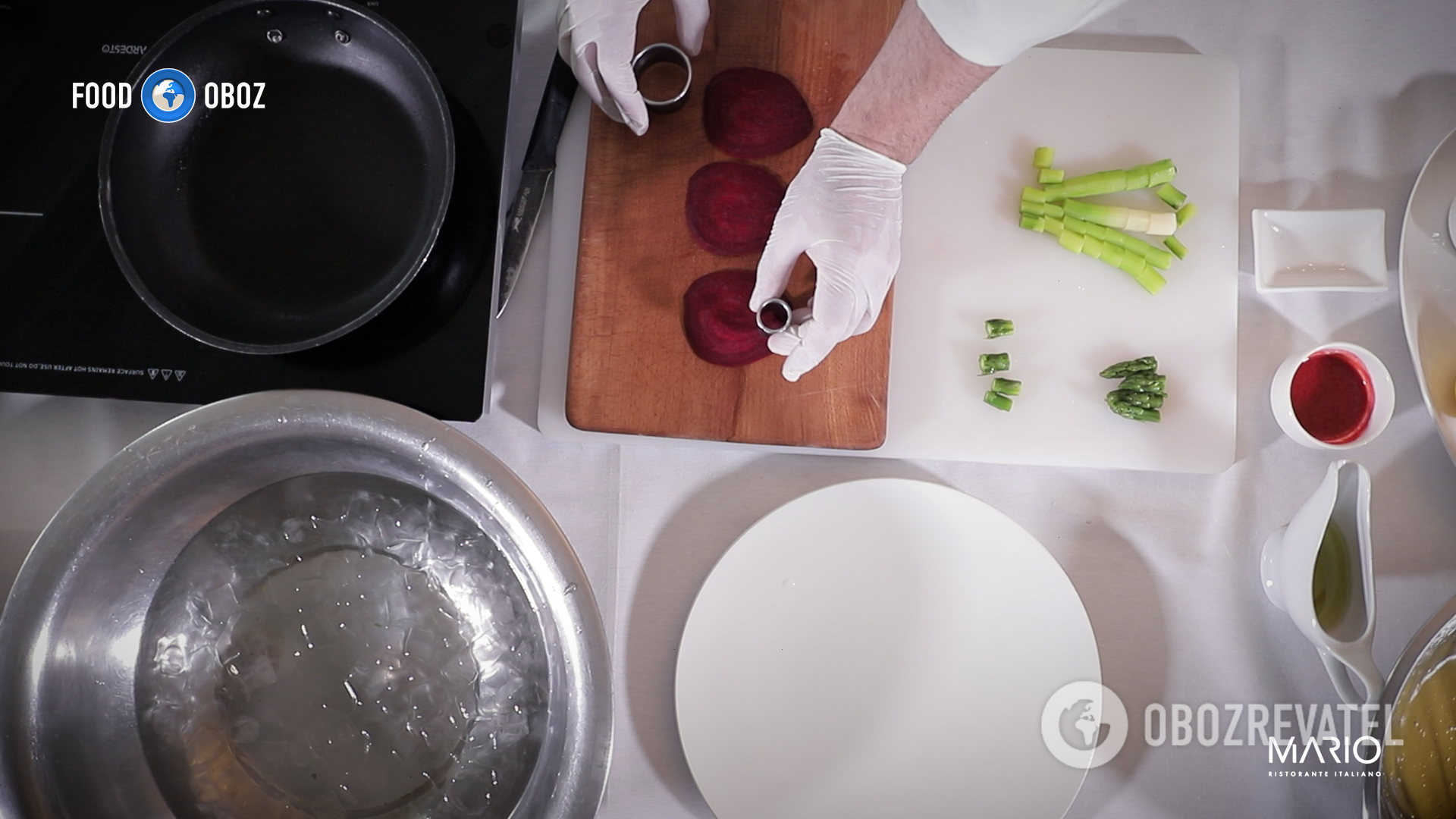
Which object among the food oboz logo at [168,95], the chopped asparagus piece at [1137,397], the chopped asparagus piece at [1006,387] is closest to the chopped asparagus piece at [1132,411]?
the chopped asparagus piece at [1137,397]

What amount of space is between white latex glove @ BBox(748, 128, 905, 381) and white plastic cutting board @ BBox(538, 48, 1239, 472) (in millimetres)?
96

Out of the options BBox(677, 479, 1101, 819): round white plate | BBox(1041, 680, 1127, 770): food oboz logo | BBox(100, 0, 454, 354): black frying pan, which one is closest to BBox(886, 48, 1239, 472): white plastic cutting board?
BBox(677, 479, 1101, 819): round white plate

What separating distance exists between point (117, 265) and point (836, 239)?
0.76 meters

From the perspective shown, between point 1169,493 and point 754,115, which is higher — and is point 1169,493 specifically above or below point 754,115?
below

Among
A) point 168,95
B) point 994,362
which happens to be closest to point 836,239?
point 994,362

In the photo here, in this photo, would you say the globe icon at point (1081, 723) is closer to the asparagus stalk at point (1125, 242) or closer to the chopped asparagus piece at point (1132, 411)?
the chopped asparagus piece at point (1132, 411)

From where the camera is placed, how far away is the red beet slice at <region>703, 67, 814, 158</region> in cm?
97

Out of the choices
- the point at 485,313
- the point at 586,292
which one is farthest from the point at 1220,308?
the point at 485,313

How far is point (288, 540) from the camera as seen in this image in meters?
0.81

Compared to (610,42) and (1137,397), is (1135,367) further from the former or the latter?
(610,42)

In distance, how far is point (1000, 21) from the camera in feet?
2.27

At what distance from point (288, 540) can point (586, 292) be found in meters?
0.39

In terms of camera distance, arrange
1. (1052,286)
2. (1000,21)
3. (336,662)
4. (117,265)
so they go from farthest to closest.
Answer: (1052,286) < (117,265) < (336,662) < (1000,21)

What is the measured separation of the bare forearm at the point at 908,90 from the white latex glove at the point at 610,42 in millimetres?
197
